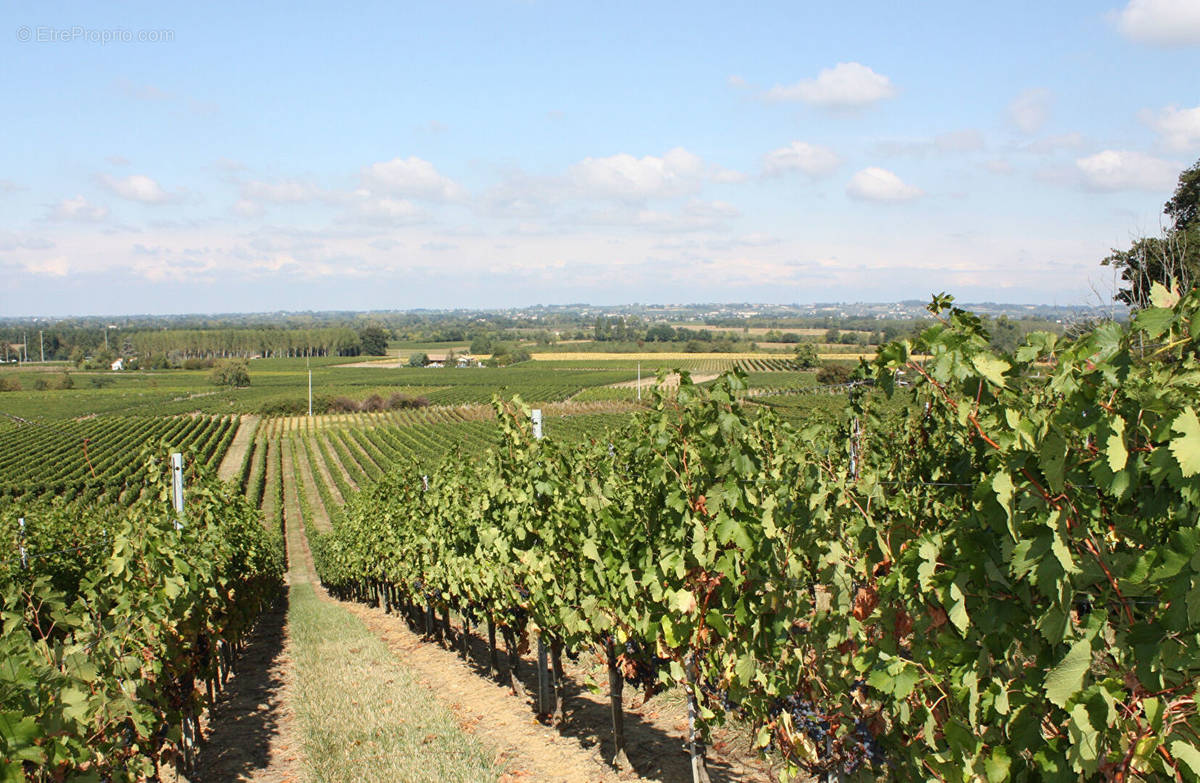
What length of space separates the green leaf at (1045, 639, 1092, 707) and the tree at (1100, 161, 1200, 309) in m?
19.4

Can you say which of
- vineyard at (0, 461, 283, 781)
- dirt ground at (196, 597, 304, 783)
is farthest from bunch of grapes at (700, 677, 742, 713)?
dirt ground at (196, 597, 304, 783)

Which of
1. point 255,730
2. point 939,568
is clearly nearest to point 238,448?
point 255,730

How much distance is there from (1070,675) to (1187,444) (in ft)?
2.44

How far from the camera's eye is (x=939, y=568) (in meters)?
3.02

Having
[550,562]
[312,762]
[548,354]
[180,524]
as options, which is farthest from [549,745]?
[548,354]

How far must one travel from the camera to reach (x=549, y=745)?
605 centimetres

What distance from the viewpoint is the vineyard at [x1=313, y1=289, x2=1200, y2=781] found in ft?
7.34

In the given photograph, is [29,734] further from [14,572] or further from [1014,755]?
[14,572]

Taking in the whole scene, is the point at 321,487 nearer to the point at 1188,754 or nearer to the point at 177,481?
the point at 177,481

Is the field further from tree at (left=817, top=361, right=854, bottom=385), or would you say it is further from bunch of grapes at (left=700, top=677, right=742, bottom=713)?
tree at (left=817, top=361, right=854, bottom=385)

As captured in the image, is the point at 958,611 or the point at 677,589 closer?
the point at 958,611

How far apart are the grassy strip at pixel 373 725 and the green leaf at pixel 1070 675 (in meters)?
4.07

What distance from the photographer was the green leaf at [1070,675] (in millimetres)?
2207

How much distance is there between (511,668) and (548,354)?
138 metres
